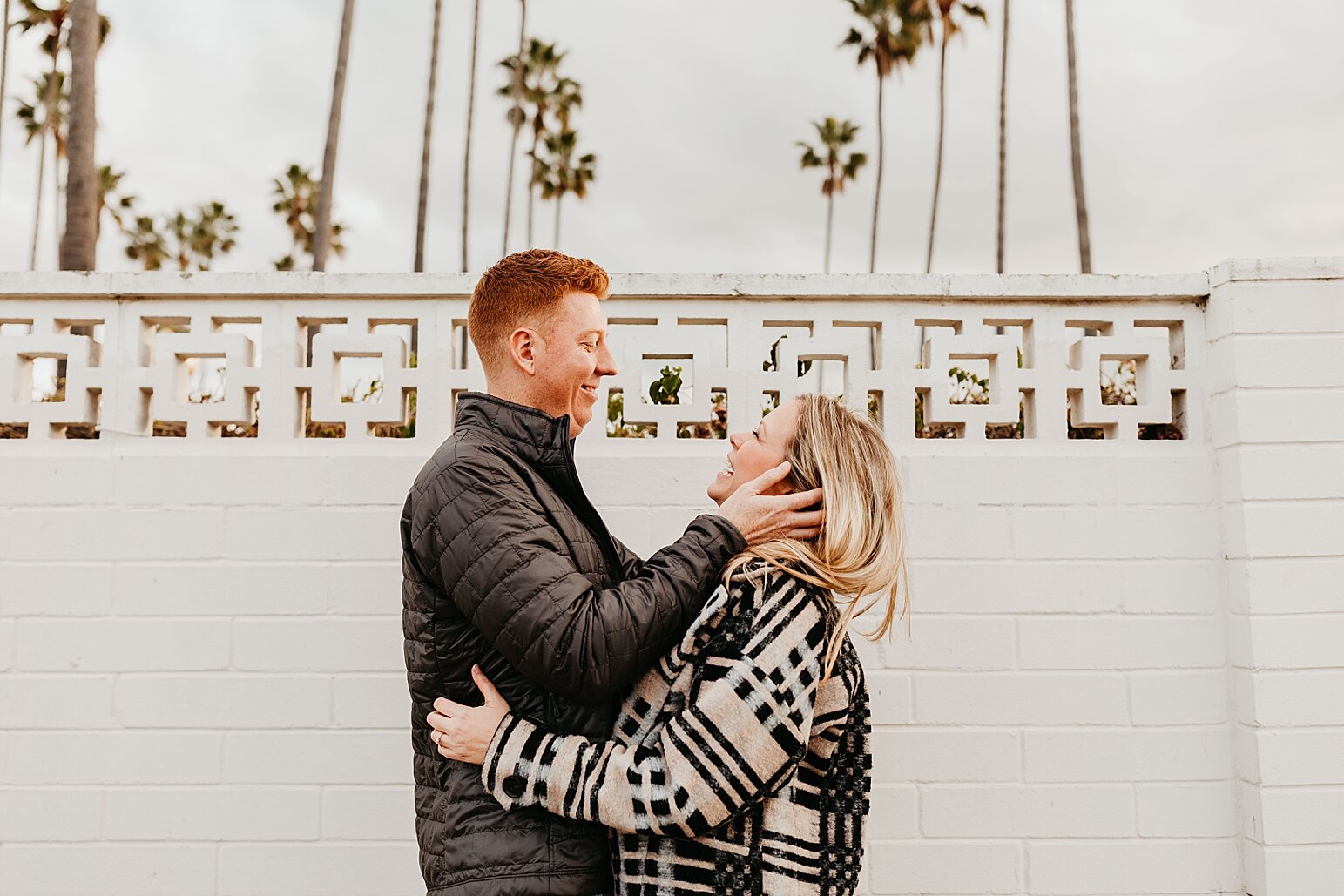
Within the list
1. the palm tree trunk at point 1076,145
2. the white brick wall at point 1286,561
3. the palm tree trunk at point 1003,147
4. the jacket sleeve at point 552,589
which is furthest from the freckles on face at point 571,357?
the palm tree trunk at point 1003,147

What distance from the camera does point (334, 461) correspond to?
2.69m

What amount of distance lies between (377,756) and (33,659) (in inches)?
39.9

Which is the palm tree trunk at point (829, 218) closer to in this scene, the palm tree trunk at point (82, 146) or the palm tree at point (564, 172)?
the palm tree at point (564, 172)

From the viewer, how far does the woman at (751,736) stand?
1653 millimetres

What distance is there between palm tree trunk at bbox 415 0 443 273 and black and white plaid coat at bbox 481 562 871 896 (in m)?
14.6

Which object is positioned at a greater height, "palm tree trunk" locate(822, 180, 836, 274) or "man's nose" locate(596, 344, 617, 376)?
"palm tree trunk" locate(822, 180, 836, 274)

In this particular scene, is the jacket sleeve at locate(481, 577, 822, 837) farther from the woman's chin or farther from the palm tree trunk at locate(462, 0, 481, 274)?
the palm tree trunk at locate(462, 0, 481, 274)

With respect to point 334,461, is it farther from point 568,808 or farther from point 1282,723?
point 1282,723

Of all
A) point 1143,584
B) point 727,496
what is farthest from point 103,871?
point 1143,584

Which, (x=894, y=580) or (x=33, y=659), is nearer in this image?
(x=894, y=580)

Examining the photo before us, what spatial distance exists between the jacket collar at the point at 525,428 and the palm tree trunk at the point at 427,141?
14156mm

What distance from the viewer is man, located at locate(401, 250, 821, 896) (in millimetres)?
1656

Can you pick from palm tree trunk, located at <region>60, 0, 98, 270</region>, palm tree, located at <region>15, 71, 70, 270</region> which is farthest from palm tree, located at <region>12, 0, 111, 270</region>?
palm tree trunk, located at <region>60, 0, 98, 270</region>

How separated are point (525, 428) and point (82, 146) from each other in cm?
546
